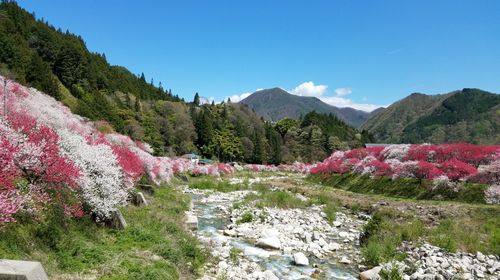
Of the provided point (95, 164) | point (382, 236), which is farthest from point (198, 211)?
point (382, 236)

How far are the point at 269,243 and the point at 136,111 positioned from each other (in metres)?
68.7

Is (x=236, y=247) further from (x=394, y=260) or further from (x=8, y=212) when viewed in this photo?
(x=8, y=212)

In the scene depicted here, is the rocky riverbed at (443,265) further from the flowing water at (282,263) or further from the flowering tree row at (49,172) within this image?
the flowering tree row at (49,172)

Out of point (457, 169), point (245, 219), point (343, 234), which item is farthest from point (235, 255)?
point (457, 169)

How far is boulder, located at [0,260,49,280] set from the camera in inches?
217

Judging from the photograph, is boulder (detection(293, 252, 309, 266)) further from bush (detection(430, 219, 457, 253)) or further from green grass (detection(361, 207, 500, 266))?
bush (detection(430, 219, 457, 253))

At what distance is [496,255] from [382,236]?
419 centimetres

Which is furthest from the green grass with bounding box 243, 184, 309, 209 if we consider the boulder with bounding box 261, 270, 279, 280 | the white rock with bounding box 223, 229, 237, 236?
the boulder with bounding box 261, 270, 279, 280

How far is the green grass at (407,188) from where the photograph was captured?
22.3 metres

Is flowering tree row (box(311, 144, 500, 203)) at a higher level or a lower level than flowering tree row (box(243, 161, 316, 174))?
higher

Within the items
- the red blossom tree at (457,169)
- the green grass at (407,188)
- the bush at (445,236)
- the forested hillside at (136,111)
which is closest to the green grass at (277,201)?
the green grass at (407,188)

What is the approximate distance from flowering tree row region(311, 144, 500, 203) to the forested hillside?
39365 millimetres

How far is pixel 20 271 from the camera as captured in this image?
5.61 m

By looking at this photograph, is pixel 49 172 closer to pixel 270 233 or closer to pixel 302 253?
pixel 302 253
